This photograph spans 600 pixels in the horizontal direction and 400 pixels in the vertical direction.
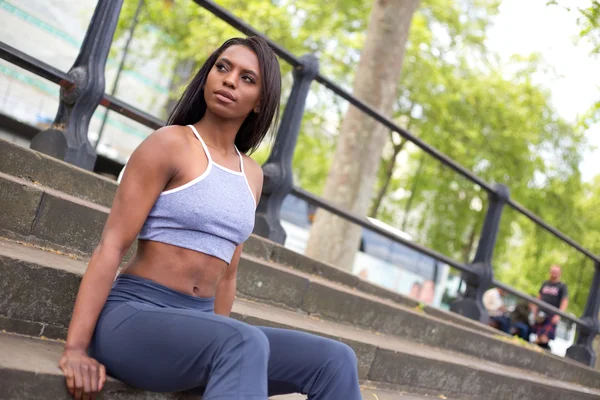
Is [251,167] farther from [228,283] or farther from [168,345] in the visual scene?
[168,345]

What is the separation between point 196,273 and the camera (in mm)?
2592

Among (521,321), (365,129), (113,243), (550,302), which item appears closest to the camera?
(113,243)

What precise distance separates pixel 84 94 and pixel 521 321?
10.7 metres

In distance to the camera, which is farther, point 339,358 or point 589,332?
point 589,332

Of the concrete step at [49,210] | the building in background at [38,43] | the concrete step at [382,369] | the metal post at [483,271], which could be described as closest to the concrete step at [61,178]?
the concrete step at [49,210]

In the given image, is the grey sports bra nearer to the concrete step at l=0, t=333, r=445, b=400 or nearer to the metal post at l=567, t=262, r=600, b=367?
the concrete step at l=0, t=333, r=445, b=400

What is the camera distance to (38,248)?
10.6ft

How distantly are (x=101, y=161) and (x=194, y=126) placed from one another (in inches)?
247

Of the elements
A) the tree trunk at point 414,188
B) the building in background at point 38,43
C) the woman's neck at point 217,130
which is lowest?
the woman's neck at point 217,130

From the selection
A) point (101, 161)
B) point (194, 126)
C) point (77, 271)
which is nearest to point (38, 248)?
point (77, 271)

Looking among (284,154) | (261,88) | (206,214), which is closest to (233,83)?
(261,88)

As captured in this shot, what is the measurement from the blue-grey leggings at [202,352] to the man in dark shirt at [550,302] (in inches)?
379

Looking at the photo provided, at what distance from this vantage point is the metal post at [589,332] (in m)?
8.89

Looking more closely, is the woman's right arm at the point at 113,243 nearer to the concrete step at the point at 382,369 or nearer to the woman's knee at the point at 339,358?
the concrete step at the point at 382,369
